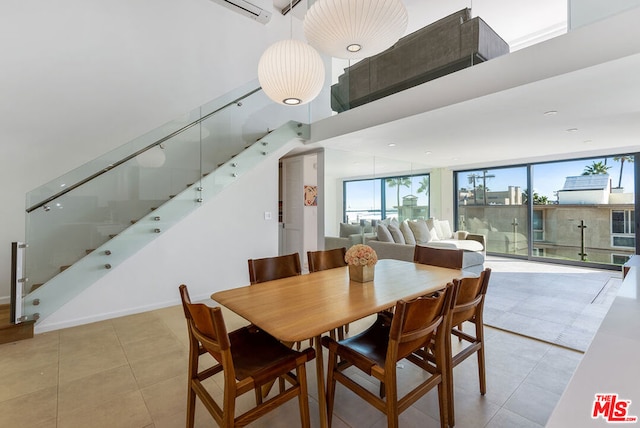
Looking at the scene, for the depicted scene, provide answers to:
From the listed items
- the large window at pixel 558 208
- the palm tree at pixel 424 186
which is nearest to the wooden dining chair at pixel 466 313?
the palm tree at pixel 424 186

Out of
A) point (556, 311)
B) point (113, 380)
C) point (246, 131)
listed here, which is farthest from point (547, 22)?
point (113, 380)

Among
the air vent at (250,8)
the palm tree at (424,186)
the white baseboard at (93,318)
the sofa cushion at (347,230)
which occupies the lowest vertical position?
the white baseboard at (93,318)

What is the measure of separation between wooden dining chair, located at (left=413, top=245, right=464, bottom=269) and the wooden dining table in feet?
0.64

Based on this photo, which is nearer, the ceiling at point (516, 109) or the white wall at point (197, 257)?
the ceiling at point (516, 109)

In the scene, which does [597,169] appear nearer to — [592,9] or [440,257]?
[592,9]

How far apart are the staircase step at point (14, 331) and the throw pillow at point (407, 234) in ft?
17.5

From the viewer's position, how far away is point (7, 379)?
221 centimetres

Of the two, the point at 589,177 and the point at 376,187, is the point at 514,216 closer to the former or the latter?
the point at 589,177

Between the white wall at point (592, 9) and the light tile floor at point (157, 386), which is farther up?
the white wall at point (592, 9)

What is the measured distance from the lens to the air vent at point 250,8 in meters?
4.81

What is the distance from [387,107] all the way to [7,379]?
4345mm

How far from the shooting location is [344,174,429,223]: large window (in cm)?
562

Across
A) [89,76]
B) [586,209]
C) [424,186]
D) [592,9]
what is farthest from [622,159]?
[89,76]

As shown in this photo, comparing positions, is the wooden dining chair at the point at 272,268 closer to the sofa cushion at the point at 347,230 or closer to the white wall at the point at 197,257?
the white wall at the point at 197,257
